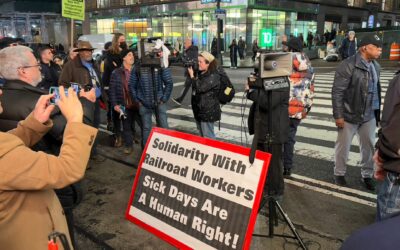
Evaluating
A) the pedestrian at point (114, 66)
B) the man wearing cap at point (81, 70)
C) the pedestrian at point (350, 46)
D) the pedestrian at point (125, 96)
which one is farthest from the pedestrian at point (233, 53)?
the man wearing cap at point (81, 70)

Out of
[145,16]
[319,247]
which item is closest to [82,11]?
[319,247]

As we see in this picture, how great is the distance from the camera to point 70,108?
205 cm

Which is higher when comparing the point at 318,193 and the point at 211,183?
the point at 211,183

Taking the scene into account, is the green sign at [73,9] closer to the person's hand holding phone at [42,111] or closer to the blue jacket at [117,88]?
the blue jacket at [117,88]

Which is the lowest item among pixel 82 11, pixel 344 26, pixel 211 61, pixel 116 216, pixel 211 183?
pixel 116 216

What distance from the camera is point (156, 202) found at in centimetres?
328

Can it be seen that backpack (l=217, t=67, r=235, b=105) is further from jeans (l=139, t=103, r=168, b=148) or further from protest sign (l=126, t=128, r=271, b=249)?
protest sign (l=126, t=128, r=271, b=249)

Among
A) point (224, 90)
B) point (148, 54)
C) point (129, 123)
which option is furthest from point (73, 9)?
point (224, 90)

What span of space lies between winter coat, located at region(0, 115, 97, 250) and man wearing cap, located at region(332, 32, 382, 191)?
3801mm

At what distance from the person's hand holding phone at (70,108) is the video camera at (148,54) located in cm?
289

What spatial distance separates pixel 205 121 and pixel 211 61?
92 cm

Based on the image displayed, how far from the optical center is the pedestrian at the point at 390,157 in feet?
9.14

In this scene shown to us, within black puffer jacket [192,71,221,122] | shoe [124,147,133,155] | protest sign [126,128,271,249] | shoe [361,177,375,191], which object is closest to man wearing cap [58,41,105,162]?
shoe [124,147,133,155]

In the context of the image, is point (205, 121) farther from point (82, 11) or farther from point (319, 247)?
point (82, 11)
